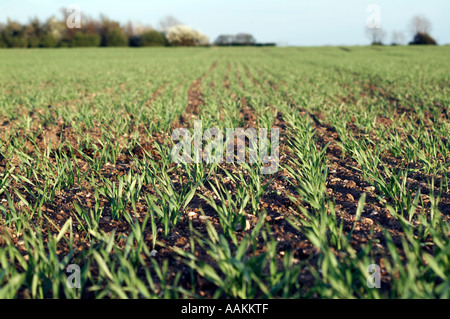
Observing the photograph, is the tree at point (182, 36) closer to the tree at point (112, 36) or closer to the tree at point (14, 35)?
the tree at point (112, 36)

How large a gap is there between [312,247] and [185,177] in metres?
1.98

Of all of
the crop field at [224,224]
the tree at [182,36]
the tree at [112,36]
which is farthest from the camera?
the tree at [182,36]

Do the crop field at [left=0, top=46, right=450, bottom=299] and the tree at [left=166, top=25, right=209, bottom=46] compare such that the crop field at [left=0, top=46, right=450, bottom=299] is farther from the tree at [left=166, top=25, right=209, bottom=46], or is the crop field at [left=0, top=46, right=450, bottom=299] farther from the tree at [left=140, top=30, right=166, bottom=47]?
the tree at [left=166, top=25, right=209, bottom=46]

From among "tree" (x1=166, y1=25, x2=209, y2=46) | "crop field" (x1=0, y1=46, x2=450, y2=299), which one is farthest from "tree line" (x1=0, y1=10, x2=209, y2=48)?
"crop field" (x1=0, y1=46, x2=450, y2=299)

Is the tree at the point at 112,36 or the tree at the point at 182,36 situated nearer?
the tree at the point at 112,36

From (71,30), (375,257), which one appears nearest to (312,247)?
(375,257)

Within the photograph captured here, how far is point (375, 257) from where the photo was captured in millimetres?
2482

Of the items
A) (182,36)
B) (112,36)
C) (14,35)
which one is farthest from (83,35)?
(182,36)

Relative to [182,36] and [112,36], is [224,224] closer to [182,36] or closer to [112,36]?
[112,36]

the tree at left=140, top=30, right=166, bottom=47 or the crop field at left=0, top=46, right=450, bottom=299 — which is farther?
the tree at left=140, top=30, right=166, bottom=47

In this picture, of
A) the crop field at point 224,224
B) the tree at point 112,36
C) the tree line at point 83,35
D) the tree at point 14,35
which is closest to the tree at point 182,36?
the tree line at point 83,35
